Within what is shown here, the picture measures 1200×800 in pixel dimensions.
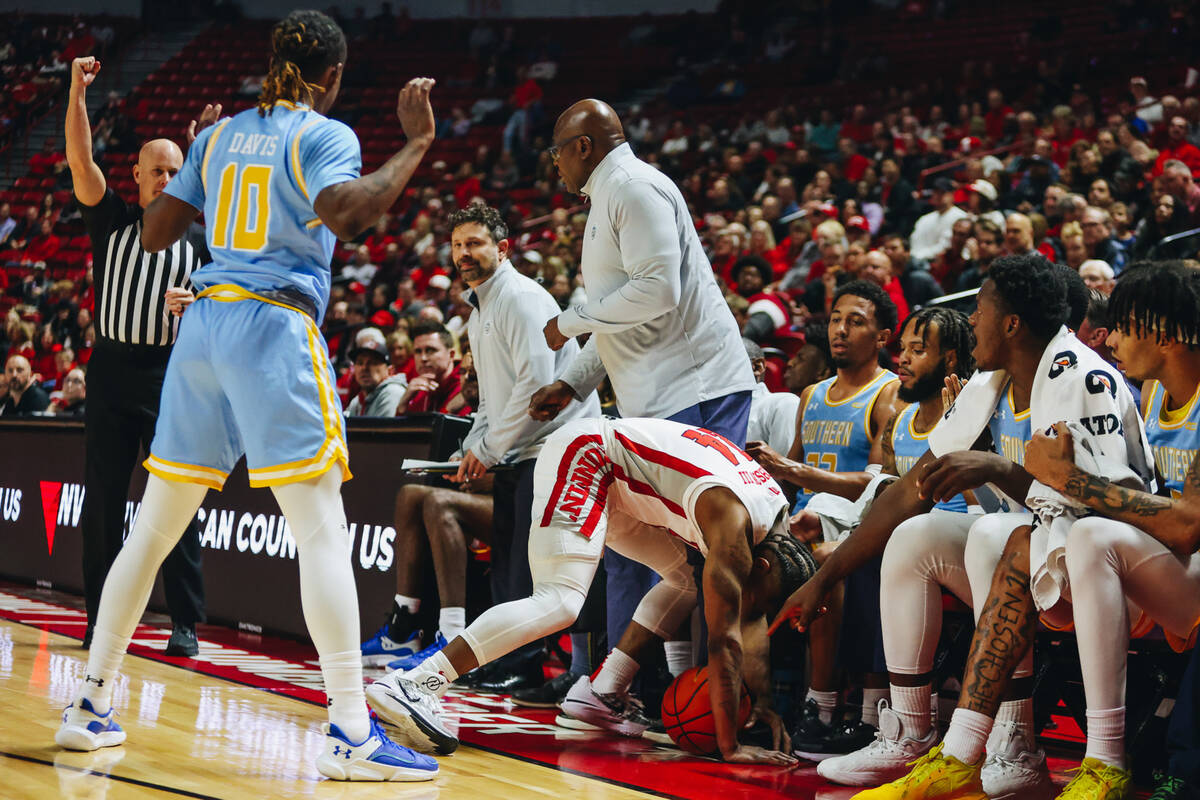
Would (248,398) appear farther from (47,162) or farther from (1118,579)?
(47,162)

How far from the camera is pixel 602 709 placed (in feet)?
13.0

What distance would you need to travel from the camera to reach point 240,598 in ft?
20.3

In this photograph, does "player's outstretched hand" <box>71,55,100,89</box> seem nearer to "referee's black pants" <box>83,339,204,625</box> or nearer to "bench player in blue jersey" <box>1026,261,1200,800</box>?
"referee's black pants" <box>83,339,204,625</box>

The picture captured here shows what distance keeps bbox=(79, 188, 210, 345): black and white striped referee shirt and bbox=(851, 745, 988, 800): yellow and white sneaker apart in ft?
10.9

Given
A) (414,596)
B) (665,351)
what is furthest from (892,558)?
(414,596)

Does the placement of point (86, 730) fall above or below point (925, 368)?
below

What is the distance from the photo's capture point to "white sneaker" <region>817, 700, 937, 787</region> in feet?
10.5

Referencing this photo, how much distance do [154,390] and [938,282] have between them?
601 centimetres

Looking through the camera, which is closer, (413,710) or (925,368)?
(413,710)

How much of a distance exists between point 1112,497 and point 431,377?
4.77 meters

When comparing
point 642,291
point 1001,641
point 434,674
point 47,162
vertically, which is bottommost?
point 434,674

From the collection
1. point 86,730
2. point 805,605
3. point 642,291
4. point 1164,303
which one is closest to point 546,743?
point 805,605

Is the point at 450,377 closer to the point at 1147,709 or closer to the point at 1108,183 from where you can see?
the point at 1147,709

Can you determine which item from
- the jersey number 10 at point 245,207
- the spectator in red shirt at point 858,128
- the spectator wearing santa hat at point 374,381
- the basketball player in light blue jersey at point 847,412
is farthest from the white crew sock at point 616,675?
the spectator in red shirt at point 858,128
